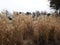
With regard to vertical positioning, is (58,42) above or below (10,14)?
below

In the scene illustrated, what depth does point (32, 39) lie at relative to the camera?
9.70m

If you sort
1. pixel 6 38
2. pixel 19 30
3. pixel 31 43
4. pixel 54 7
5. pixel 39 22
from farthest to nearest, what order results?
pixel 54 7 < pixel 39 22 < pixel 31 43 < pixel 19 30 < pixel 6 38

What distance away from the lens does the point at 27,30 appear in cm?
1003

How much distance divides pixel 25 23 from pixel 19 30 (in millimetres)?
1121

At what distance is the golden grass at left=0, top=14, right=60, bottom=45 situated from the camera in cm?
802

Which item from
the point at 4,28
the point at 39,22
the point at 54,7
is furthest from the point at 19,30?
the point at 54,7

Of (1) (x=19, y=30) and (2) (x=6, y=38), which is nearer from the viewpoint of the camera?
(2) (x=6, y=38)

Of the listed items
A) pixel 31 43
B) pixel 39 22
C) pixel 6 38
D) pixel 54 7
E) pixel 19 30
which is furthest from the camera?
pixel 54 7

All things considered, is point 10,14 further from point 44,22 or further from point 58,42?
point 58,42

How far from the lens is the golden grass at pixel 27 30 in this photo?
802cm

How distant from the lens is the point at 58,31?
10.6 m

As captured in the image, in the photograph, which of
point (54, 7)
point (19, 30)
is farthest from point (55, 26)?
point (54, 7)

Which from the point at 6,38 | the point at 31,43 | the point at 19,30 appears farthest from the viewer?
the point at 31,43

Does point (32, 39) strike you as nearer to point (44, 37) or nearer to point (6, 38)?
point (44, 37)
